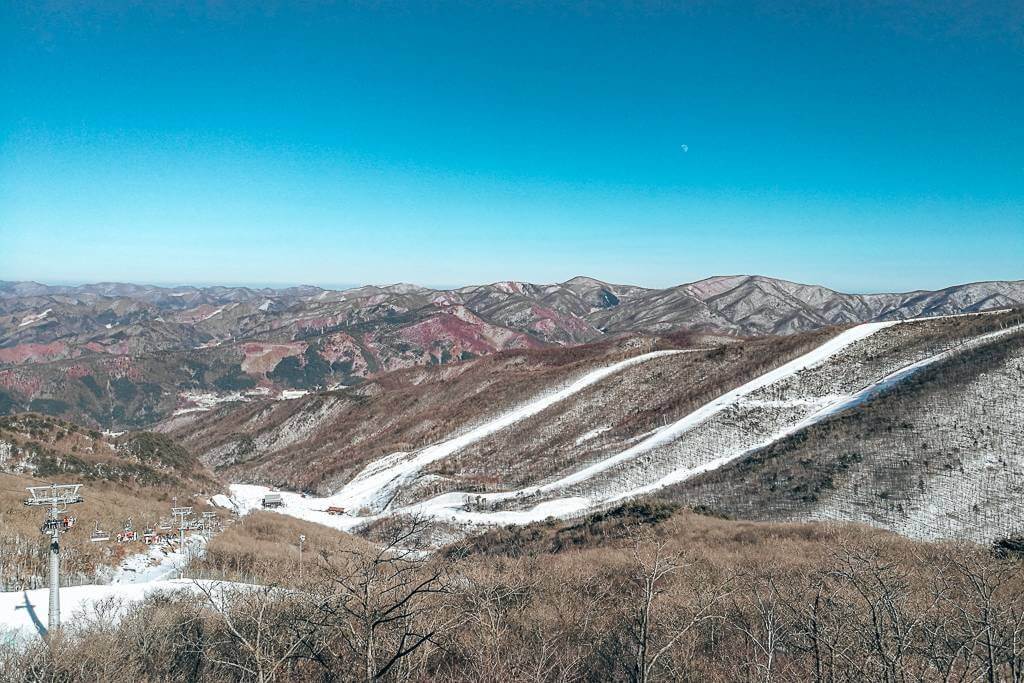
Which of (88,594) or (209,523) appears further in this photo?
(209,523)

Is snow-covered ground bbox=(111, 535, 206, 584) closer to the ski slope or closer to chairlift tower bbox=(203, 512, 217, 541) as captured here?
chairlift tower bbox=(203, 512, 217, 541)

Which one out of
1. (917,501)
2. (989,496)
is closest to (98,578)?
(917,501)

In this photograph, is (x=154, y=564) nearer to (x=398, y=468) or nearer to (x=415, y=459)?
(x=398, y=468)

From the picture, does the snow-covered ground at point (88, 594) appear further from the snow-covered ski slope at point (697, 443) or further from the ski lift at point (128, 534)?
the snow-covered ski slope at point (697, 443)

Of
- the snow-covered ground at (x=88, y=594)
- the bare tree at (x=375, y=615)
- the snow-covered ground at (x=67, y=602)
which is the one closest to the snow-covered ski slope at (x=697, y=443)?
the snow-covered ground at (x=88, y=594)

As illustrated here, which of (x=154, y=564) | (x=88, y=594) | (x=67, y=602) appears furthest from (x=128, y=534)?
(x=67, y=602)

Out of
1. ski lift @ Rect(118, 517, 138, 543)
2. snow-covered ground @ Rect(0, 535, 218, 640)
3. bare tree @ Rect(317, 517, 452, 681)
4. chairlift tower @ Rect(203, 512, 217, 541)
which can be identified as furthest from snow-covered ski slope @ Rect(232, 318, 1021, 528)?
bare tree @ Rect(317, 517, 452, 681)

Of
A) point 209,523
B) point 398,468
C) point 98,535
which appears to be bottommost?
point 398,468
